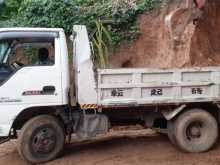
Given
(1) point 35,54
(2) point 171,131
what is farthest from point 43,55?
(2) point 171,131

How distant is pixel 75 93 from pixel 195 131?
247 centimetres

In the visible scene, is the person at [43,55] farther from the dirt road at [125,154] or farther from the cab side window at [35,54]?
the dirt road at [125,154]

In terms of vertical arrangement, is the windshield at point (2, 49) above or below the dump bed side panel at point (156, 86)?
above

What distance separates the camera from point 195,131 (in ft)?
A: 33.5

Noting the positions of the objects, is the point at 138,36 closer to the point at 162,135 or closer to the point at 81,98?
the point at 162,135

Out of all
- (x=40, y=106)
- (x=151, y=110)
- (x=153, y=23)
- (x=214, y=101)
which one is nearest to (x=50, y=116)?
(x=40, y=106)

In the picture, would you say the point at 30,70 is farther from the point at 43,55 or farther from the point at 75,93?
the point at 75,93

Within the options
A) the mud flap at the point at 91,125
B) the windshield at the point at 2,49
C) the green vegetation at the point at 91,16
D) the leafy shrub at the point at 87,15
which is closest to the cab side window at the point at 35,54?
the windshield at the point at 2,49

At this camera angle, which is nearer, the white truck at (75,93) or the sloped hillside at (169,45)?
the white truck at (75,93)

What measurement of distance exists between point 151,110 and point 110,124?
0.82m

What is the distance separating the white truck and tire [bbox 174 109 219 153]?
19mm

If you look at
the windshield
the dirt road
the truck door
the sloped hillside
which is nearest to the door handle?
the truck door

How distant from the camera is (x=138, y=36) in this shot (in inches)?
677

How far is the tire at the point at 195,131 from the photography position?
1005 centimetres
